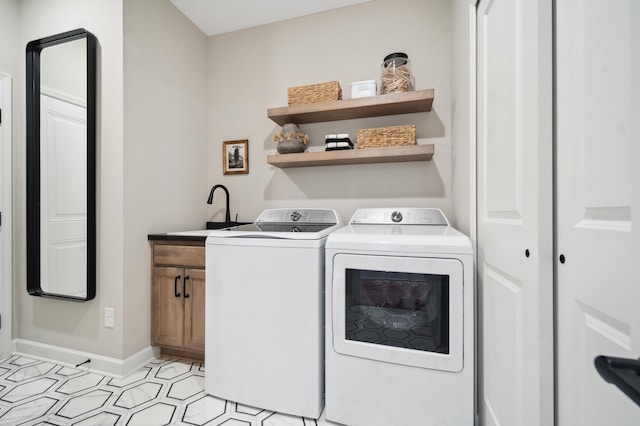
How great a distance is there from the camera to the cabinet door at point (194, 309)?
190cm

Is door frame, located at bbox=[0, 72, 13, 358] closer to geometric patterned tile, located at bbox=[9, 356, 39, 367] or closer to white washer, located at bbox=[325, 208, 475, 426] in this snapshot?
geometric patterned tile, located at bbox=[9, 356, 39, 367]

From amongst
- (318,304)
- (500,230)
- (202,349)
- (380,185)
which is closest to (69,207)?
(202,349)

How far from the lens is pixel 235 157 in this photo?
2.58m

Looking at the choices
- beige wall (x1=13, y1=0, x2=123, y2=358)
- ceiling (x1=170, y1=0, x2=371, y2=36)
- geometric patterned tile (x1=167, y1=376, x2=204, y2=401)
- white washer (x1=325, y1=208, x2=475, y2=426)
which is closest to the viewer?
white washer (x1=325, y1=208, x2=475, y2=426)

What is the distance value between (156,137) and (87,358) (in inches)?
64.1

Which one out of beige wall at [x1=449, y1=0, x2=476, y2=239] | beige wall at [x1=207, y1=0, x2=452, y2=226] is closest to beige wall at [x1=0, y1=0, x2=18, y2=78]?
beige wall at [x1=207, y1=0, x2=452, y2=226]

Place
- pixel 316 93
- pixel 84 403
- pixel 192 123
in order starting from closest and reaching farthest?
1. pixel 84 403
2. pixel 316 93
3. pixel 192 123

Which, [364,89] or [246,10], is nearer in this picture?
[364,89]

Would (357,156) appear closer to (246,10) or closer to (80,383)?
(246,10)

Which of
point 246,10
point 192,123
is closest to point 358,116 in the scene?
point 246,10

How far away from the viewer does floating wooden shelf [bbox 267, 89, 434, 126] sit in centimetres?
189

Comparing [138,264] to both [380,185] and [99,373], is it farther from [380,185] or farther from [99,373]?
[380,185]

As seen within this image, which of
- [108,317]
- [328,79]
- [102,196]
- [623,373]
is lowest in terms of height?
[108,317]

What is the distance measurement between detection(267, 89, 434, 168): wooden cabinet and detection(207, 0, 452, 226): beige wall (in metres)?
0.11
